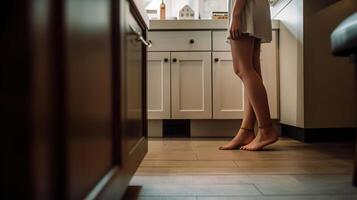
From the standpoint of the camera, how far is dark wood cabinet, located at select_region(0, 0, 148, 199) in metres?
0.33

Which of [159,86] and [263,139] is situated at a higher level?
[159,86]

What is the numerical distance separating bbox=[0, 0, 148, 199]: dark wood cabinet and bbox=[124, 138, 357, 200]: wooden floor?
399 millimetres

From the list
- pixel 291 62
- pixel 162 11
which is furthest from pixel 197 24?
pixel 291 62

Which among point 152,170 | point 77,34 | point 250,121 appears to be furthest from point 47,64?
point 250,121

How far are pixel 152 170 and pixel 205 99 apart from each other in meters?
1.34

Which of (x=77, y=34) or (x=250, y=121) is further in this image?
(x=250, y=121)

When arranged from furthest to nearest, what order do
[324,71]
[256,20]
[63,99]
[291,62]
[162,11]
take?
[162,11]
[291,62]
[324,71]
[256,20]
[63,99]

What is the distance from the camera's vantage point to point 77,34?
1.67 ft

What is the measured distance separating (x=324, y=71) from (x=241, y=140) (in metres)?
0.76

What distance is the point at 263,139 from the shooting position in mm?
2127

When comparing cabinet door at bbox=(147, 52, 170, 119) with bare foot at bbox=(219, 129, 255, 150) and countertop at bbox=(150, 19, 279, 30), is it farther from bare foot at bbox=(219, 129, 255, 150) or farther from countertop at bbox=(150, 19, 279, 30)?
bare foot at bbox=(219, 129, 255, 150)

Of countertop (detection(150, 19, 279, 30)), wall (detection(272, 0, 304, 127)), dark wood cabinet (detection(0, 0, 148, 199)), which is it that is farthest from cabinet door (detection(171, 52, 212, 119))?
dark wood cabinet (detection(0, 0, 148, 199))

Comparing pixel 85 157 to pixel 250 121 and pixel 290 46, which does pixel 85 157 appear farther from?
pixel 290 46

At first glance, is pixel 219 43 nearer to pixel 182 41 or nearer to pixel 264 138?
pixel 182 41
